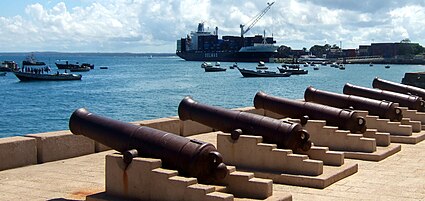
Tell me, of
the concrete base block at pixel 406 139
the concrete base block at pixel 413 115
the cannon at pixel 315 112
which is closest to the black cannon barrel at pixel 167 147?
the cannon at pixel 315 112

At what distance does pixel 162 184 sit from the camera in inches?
267

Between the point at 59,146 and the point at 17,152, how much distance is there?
855 millimetres

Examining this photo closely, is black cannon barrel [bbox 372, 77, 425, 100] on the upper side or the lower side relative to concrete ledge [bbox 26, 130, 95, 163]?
upper

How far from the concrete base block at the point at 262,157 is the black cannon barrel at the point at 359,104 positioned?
4.55 metres

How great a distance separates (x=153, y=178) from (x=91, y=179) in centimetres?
204

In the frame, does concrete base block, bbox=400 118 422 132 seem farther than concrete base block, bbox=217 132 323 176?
Yes

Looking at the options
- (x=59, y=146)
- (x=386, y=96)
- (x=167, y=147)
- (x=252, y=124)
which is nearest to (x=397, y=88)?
(x=386, y=96)

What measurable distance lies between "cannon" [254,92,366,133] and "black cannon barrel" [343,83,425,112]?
3834 millimetres

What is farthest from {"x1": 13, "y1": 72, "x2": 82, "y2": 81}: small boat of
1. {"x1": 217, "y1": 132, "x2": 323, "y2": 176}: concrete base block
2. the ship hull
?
the ship hull

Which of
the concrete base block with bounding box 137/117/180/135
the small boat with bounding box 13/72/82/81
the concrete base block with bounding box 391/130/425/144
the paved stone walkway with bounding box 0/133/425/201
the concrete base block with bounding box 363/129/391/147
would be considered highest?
the concrete base block with bounding box 137/117/180/135

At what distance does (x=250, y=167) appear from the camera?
9102 millimetres

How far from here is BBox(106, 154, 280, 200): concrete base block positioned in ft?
21.5

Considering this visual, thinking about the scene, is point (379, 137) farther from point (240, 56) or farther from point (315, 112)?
point (240, 56)

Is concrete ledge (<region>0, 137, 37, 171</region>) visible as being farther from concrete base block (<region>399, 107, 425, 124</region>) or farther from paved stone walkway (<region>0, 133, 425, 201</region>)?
concrete base block (<region>399, 107, 425, 124</region>)
